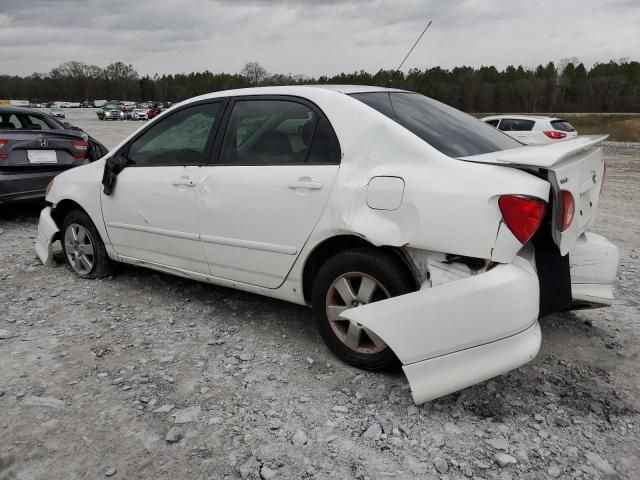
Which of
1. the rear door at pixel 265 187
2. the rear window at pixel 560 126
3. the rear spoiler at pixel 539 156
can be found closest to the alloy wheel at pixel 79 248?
the rear door at pixel 265 187

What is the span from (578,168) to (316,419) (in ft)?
6.01

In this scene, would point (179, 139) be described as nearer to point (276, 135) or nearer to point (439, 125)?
point (276, 135)

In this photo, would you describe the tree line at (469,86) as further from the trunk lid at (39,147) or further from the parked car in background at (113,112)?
the trunk lid at (39,147)

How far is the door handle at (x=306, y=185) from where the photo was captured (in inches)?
122

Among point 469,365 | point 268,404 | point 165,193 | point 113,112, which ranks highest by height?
point 165,193

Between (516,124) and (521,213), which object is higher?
(521,213)

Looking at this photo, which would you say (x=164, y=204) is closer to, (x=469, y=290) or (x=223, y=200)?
(x=223, y=200)

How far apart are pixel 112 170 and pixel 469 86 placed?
92800 millimetres

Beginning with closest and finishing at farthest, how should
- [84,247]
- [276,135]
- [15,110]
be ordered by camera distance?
[276,135] → [84,247] → [15,110]

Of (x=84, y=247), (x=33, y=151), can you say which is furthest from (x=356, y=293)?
(x=33, y=151)

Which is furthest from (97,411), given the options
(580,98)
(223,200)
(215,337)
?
(580,98)

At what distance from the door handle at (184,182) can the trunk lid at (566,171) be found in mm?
1853

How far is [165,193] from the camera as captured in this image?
388 centimetres

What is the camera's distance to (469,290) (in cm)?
254
